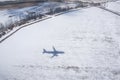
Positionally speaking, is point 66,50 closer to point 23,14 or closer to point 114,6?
point 23,14

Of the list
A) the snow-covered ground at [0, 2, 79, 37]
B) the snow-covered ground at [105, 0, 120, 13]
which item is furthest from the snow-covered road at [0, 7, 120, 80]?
the snow-covered ground at [105, 0, 120, 13]

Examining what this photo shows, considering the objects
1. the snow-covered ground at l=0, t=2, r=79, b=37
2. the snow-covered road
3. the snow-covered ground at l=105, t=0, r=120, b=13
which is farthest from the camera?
the snow-covered ground at l=105, t=0, r=120, b=13

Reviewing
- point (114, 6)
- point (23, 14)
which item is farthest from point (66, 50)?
point (114, 6)

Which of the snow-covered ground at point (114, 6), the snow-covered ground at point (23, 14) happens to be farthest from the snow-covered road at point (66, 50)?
the snow-covered ground at point (114, 6)

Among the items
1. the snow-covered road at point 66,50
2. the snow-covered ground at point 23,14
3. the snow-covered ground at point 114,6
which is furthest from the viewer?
the snow-covered ground at point 114,6

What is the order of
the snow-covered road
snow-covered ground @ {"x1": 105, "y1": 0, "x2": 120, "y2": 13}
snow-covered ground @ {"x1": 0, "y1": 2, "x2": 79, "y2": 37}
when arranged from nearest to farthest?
1. the snow-covered road
2. snow-covered ground @ {"x1": 0, "y1": 2, "x2": 79, "y2": 37}
3. snow-covered ground @ {"x1": 105, "y1": 0, "x2": 120, "y2": 13}

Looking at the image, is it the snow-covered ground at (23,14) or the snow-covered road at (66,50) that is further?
the snow-covered ground at (23,14)

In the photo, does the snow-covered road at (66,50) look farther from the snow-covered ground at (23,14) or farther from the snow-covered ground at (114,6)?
the snow-covered ground at (114,6)

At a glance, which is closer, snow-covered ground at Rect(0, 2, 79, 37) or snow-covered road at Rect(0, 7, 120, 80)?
snow-covered road at Rect(0, 7, 120, 80)

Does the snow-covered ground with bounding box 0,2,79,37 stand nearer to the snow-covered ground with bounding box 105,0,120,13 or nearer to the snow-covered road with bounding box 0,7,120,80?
the snow-covered road with bounding box 0,7,120,80

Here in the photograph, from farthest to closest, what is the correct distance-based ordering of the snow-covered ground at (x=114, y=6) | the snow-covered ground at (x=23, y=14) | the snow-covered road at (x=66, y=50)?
the snow-covered ground at (x=114, y=6), the snow-covered ground at (x=23, y=14), the snow-covered road at (x=66, y=50)
